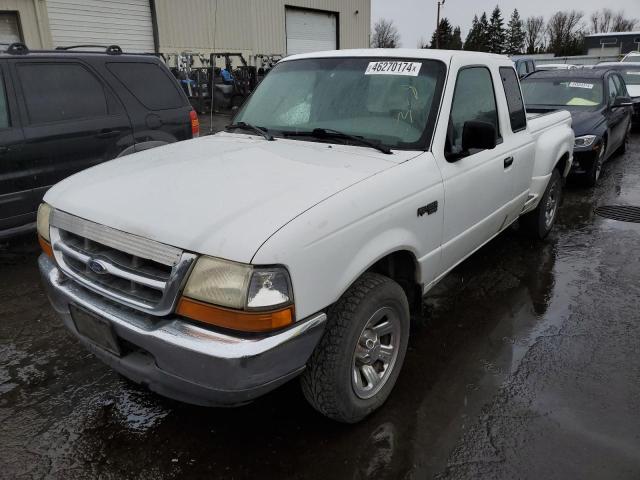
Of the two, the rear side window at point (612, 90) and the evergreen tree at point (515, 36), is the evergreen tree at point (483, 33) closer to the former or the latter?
the evergreen tree at point (515, 36)

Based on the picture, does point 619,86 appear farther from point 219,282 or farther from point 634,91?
point 219,282

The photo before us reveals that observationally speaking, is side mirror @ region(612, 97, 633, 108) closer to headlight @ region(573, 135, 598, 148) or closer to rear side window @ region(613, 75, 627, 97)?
rear side window @ region(613, 75, 627, 97)

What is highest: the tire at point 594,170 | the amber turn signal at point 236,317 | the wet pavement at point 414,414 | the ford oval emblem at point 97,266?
the ford oval emblem at point 97,266

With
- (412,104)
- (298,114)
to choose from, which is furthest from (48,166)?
(412,104)

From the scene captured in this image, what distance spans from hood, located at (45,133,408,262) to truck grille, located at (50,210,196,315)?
0.05 m

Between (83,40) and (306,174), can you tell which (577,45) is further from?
(306,174)

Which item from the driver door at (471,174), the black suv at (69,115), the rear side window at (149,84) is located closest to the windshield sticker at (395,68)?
the driver door at (471,174)

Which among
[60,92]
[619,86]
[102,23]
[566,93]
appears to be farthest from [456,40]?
[60,92]

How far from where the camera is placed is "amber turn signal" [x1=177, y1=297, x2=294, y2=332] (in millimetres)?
2016

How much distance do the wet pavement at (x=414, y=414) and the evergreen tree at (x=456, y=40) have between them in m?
70.8

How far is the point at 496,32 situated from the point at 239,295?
8108 cm

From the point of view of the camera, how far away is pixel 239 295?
199 centimetres

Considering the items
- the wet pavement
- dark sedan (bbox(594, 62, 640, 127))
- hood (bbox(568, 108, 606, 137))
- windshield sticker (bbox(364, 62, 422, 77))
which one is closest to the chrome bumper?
the wet pavement

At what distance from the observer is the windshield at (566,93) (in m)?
8.45
